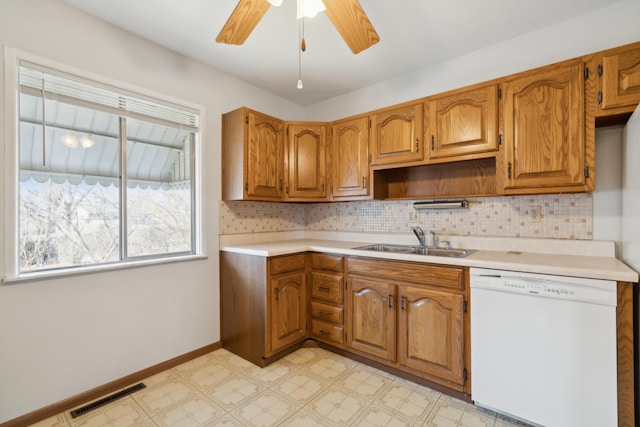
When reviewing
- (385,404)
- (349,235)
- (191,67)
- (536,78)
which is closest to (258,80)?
(191,67)

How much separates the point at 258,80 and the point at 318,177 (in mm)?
1120

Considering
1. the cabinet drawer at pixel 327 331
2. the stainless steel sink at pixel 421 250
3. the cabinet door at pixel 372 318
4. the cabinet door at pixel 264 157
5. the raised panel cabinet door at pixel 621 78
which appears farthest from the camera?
the cabinet door at pixel 264 157

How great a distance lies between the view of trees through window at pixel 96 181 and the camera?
5.56 feet

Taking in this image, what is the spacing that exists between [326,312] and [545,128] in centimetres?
206

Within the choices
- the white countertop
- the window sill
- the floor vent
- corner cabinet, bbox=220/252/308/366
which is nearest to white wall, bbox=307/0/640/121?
the white countertop

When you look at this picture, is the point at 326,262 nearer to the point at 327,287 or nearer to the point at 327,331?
the point at 327,287

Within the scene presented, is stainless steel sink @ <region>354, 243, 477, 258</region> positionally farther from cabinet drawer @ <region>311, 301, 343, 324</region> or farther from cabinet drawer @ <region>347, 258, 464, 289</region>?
cabinet drawer @ <region>311, 301, 343, 324</region>

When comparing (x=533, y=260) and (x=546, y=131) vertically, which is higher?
(x=546, y=131)

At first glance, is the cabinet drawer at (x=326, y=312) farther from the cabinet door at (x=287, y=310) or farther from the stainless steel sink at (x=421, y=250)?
the stainless steel sink at (x=421, y=250)

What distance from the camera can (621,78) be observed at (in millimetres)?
1569

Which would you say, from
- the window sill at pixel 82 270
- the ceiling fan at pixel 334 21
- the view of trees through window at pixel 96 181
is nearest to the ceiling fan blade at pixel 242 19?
the ceiling fan at pixel 334 21

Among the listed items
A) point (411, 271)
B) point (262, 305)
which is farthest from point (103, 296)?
point (411, 271)

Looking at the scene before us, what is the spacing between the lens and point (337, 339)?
2377 millimetres

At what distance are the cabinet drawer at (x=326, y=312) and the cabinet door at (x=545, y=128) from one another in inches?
62.3
